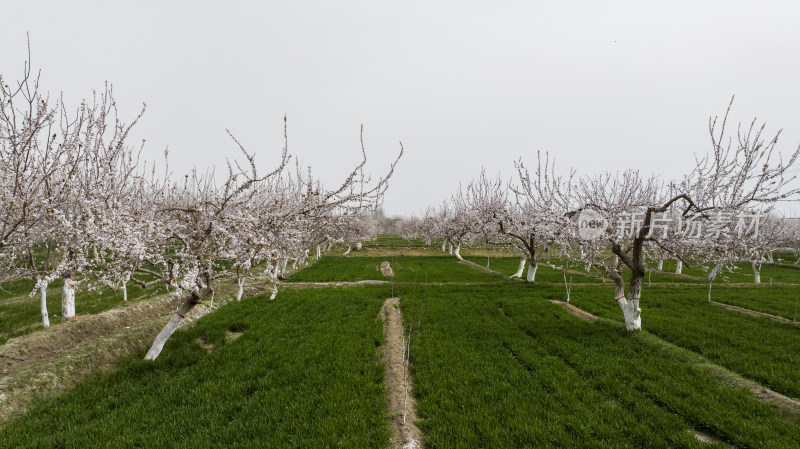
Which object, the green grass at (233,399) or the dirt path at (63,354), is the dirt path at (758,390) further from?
the dirt path at (63,354)

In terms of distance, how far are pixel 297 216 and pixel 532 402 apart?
7.91 m

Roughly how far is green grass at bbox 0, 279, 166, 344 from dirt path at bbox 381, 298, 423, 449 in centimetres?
809

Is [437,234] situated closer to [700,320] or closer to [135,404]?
[700,320]

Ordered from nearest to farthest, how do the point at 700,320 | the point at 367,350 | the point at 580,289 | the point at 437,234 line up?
the point at 367,350
the point at 700,320
the point at 580,289
the point at 437,234

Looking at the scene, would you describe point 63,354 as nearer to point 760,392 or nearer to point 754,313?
point 760,392

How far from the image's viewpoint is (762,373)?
27.3 feet

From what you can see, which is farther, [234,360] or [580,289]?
[580,289]

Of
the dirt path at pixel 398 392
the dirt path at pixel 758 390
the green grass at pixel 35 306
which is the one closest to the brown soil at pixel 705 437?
the dirt path at pixel 758 390

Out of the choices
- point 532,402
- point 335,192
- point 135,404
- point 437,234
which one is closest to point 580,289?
point 532,402

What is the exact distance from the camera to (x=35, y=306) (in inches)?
597

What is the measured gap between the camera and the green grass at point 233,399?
580cm

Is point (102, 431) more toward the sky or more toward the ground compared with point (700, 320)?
more toward the sky

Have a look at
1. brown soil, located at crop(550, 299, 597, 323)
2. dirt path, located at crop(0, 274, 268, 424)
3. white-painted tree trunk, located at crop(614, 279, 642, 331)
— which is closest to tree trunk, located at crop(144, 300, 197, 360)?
dirt path, located at crop(0, 274, 268, 424)

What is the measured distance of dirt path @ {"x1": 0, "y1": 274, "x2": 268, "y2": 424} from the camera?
7.14 m
